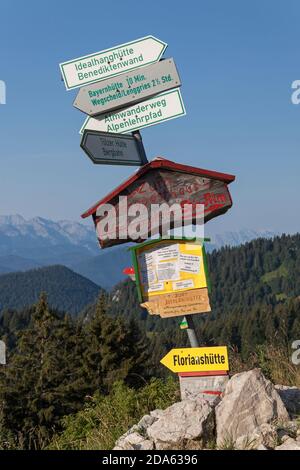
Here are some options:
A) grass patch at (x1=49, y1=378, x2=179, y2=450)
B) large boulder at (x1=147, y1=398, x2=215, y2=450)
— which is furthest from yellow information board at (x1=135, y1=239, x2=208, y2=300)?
large boulder at (x1=147, y1=398, x2=215, y2=450)

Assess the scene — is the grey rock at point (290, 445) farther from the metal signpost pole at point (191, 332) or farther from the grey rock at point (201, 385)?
the metal signpost pole at point (191, 332)

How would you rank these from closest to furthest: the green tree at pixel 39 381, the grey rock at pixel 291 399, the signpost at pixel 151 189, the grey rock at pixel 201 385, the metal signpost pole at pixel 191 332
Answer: the grey rock at pixel 291 399 → the grey rock at pixel 201 385 → the signpost at pixel 151 189 → the metal signpost pole at pixel 191 332 → the green tree at pixel 39 381

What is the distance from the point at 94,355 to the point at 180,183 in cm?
3657

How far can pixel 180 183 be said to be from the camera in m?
8.06

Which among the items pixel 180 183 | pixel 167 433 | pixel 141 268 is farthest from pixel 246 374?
pixel 180 183

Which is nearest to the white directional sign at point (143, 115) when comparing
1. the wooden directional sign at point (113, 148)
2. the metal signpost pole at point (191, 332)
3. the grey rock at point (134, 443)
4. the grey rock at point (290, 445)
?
the wooden directional sign at point (113, 148)

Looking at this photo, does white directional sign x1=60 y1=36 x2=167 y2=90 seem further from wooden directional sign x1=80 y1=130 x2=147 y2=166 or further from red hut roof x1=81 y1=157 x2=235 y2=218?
red hut roof x1=81 y1=157 x2=235 y2=218

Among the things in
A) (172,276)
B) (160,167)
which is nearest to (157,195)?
(160,167)

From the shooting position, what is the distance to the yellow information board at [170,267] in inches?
299

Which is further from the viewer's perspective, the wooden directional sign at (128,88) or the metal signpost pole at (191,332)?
the wooden directional sign at (128,88)

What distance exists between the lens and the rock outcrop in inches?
231

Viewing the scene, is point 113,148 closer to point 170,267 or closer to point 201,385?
point 170,267

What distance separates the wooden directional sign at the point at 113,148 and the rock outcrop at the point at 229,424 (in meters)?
3.54
